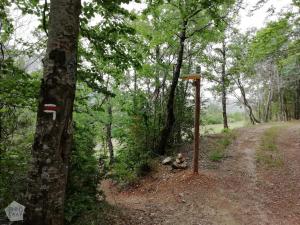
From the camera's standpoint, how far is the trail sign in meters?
3.17

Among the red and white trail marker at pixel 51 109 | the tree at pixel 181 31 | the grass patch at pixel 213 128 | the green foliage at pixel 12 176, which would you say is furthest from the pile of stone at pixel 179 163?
the red and white trail marker at pixel 51 109

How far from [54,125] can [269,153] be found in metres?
10.4

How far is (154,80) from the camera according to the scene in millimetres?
11977

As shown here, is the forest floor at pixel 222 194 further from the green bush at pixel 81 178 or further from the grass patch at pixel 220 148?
the green bush at pixel 81 178

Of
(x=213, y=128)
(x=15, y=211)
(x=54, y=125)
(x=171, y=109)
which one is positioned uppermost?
(x=213, y=128)

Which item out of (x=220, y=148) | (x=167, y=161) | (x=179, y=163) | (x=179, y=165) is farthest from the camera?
(x=220, y=148)

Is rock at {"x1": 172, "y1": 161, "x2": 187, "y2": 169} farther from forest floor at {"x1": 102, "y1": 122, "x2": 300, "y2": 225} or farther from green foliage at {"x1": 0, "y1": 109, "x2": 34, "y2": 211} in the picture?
green foliage at {"x1": 0, "y1": 109, "x2": 34, "y2": 211}

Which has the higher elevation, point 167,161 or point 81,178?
point 167,161

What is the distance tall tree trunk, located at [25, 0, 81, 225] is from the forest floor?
2890 mm

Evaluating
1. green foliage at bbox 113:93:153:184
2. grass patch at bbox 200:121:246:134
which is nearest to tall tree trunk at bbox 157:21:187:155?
green foliage at bbox 113:93:153:184

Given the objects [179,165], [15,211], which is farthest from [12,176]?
[179,165]

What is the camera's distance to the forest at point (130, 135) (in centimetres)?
342

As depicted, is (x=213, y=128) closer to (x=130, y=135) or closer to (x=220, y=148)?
(x=220, y=148)

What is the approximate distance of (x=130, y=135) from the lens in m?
11.7
